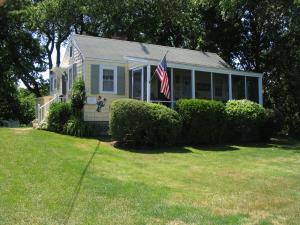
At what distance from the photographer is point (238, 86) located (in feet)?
89.0

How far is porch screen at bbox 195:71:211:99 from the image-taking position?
26125 millimetres

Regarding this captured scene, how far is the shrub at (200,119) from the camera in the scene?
19.0 meters

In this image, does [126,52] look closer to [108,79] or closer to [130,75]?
[130,75]

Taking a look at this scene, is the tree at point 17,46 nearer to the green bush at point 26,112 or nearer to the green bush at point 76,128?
the green bush at point 26,112

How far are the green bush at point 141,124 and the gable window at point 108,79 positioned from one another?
4.75m

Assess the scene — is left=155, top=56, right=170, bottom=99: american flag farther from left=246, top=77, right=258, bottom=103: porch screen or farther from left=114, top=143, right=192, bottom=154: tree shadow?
left=246, top=77, right=258, bottom=103: porch screen

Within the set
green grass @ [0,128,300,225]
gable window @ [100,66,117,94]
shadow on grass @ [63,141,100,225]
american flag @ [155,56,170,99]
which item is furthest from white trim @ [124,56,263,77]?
shadow on grass @ [63,141,100,225]

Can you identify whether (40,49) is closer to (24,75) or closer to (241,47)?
(24,75)

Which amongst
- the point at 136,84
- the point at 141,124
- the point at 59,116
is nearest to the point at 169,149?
the point at 141,124

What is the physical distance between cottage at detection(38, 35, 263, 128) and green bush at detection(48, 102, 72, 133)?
1.03 meters

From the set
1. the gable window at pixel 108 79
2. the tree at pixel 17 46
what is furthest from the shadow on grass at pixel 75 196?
the tree at pixel 17 46

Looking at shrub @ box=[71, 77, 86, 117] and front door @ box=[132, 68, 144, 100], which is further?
front door @ box=[132, 68, 144, 100]

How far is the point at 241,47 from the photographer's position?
1369 inches

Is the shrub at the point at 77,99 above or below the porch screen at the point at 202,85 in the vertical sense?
below
